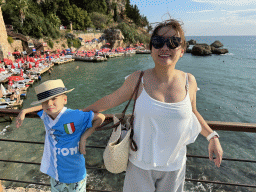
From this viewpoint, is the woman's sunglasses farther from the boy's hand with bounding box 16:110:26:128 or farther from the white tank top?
the boy's hand with bounding box 16:110:26:128

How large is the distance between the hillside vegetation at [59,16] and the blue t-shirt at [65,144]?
22832mm

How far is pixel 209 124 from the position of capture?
1.54 meters

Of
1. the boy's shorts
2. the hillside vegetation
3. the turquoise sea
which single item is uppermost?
the hillside vegetation

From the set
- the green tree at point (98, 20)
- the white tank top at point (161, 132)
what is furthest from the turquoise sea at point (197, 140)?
the green tree at point (98, 20)

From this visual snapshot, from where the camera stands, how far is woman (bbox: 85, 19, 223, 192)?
3.82 feet

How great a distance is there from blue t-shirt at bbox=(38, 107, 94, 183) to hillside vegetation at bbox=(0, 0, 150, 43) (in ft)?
74.9

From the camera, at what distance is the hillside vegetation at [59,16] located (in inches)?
1244

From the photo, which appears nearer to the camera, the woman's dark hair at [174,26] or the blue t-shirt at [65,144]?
the woman's dark hair at [174,26]

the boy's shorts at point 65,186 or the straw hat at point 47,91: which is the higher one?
the straw hat at point 47,91

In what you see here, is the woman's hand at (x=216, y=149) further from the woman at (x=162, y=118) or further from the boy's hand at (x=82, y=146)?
the boy's hand at (x=82, y=146)

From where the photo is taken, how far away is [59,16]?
44.6m

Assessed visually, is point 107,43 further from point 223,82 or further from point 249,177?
point 249,177

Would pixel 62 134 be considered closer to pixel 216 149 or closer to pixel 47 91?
pixel 47 91

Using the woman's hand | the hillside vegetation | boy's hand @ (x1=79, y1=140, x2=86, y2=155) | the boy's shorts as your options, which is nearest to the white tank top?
the woman's hand
